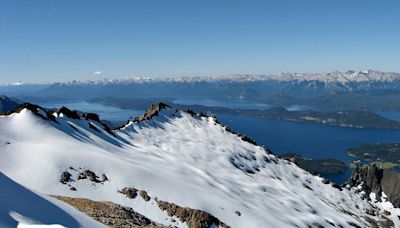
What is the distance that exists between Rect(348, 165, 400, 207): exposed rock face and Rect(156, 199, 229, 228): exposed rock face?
125m

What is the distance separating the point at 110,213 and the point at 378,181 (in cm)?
15975

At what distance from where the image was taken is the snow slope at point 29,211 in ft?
91.8

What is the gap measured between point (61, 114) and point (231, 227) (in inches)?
1726

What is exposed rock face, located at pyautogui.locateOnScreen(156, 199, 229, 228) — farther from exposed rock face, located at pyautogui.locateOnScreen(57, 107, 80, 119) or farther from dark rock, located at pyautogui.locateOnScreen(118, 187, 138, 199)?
exposed rock face, located at pyautogui.locateOnScreen(57, 107, 80, 119)

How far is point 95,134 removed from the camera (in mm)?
93500

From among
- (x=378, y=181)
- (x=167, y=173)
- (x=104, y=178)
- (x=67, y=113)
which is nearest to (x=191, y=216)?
(x=104, y=178)

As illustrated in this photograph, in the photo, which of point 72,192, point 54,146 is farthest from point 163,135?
point 72,192

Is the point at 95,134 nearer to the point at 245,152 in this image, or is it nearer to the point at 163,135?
the point at 163,135

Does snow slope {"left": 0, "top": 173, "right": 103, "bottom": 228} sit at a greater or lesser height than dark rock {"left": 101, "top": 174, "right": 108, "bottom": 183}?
greater

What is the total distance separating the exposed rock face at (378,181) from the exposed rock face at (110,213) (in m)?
141

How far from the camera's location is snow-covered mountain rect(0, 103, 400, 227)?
6412 cm

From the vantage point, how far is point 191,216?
65.2 m

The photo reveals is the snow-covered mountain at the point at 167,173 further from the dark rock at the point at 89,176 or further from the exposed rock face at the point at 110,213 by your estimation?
the exposed rock face at the point at 110,213

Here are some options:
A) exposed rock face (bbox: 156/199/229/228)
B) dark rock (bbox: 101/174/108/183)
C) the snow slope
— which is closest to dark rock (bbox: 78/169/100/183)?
dark rock (bbox: 101/174/108/183)
